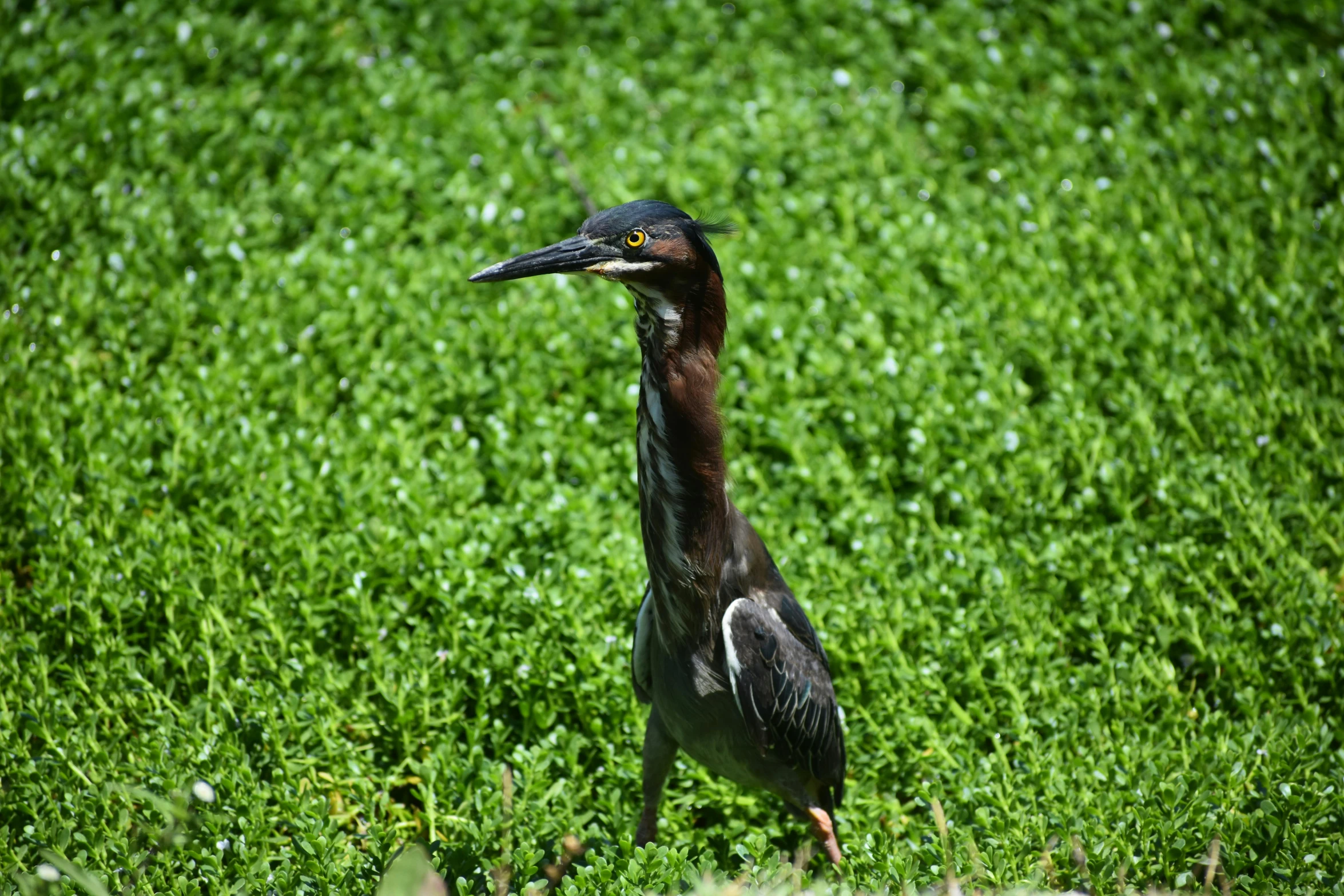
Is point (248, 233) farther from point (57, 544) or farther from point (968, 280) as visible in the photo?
point (968, 280)

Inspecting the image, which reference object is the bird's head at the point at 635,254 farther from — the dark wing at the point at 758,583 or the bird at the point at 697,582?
the dark wing at the point at 758,583

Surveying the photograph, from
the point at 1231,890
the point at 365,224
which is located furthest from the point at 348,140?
the point at 1231,890

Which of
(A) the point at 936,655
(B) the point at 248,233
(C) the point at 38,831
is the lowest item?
(A) the point at 936,655

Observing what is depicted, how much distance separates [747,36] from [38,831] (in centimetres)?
617

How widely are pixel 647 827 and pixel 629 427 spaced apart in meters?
2.12

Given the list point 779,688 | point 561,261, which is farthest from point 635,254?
point 779,688

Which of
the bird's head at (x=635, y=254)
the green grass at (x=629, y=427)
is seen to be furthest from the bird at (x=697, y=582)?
the green grass at (x=629, y=427)

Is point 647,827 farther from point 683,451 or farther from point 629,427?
point 629,427

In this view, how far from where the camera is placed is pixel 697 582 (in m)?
Answer: 3.36

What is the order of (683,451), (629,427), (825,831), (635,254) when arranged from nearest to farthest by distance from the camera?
(635,254) < (683,451) < (825,831) < (629,427)

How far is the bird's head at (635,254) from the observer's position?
3.12m

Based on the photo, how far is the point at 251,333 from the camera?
527 centimetres

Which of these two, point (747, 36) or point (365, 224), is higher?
point (747, 36)

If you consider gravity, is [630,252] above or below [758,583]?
above
